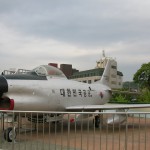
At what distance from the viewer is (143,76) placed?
68.0m

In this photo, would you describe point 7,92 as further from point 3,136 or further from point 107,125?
point 107,125

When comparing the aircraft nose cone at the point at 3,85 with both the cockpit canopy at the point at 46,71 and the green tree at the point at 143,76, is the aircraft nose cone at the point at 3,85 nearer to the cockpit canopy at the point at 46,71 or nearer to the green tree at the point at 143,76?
the cockpit canopy at the point at 46,71

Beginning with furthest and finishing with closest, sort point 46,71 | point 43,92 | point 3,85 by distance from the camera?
point 46,71 < point 43,92 < point 3,85

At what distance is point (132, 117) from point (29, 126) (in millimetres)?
2977

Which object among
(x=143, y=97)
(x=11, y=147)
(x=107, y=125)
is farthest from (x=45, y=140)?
(x=143, y=97)

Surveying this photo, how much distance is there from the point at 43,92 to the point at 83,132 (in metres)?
6.05

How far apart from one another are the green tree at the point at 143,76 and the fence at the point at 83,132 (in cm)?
6025

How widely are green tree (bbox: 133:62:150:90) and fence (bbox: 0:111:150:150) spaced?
60.2 m

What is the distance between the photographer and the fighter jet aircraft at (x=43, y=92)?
11727 millimetres

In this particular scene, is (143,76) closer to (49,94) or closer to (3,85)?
(49,94)

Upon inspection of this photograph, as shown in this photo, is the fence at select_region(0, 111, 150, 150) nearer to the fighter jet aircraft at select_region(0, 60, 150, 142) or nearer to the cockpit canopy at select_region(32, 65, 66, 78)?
the fighter jet aircraft at select_region(0, 60, 150, 142)

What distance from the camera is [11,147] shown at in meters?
7.77

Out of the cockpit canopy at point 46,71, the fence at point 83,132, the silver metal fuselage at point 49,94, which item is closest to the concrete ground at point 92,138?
the fence at point 83,132

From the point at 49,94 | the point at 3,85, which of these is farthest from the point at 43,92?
the point at 3,85
